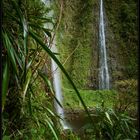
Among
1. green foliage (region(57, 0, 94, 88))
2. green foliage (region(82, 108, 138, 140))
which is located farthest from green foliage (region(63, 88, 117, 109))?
green foliage (region(82, 108, 138, 140))

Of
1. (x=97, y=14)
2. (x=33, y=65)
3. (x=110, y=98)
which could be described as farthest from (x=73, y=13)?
(x=33, y=65)

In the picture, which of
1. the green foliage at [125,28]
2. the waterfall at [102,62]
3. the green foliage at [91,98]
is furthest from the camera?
the green foliage at [125,28]

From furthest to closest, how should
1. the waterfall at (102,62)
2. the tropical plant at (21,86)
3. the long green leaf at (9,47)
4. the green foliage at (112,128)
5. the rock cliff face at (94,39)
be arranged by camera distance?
the rock cliff face at (94,39), the waterfall at (102,62), the green foliage at (112,128), the tropical plant at (21,86), the long green leaf at (9,47)

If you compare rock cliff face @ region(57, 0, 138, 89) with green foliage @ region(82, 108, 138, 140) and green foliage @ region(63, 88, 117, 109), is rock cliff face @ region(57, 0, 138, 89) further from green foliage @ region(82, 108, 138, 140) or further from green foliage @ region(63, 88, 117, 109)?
green foliage @ region(82, 108, 138, 140)

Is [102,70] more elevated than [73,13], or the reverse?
[73,13]

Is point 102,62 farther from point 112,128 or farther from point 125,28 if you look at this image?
point 112,128

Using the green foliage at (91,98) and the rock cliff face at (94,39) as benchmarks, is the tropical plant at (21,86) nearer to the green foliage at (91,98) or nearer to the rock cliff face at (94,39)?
the green foliage at (91,98)

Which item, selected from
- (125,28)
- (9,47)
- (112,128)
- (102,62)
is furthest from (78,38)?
(9,47)

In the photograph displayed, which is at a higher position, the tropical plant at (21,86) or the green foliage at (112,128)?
the tropical plant at (21,86)

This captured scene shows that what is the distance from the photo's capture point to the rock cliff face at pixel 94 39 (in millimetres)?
14383

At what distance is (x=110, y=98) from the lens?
1306 cm

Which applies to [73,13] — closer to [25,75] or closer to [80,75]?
[80,75]

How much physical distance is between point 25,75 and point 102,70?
12405 millimetres

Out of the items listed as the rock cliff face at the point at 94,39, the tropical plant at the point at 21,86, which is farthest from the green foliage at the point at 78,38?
the tropical plant at the point at 21,86
